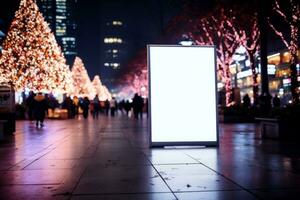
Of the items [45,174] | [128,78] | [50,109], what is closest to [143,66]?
[128,78]

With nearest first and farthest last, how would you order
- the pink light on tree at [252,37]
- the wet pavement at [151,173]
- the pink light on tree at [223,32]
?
the wet pavement at [151,173] → the pink light on tree at [252,37] → the pink light on tree at [223,32]

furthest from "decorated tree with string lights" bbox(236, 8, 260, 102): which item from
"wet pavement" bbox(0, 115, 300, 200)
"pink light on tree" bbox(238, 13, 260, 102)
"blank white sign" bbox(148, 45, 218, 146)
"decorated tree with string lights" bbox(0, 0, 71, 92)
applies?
"wet pavement" bbox(0, 115, 300, 200)

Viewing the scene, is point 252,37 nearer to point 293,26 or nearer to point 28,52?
point 293,26

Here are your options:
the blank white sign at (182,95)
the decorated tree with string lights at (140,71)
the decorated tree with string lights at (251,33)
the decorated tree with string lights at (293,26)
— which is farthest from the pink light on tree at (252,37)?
the decorated tree with string lights at (140,71)

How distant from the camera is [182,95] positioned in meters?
12.7

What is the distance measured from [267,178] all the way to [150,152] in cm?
459

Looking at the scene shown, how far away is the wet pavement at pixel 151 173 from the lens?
6.73 m

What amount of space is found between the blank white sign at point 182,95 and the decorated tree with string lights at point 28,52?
85.6 ft

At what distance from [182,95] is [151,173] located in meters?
4.55

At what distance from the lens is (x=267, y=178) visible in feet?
25.4

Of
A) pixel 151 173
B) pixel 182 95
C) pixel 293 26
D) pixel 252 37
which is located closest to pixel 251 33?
pixel 252 37

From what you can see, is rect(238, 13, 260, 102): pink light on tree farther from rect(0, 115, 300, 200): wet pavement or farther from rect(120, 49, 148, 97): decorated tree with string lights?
rect(120, 49, 148, 97): decorated tree with string lights

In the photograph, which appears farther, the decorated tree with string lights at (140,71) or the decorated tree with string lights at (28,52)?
the decorated tree with string lights at (140,71)

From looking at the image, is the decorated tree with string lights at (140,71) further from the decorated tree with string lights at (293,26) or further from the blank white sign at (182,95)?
the blank white sign at (182,95)
